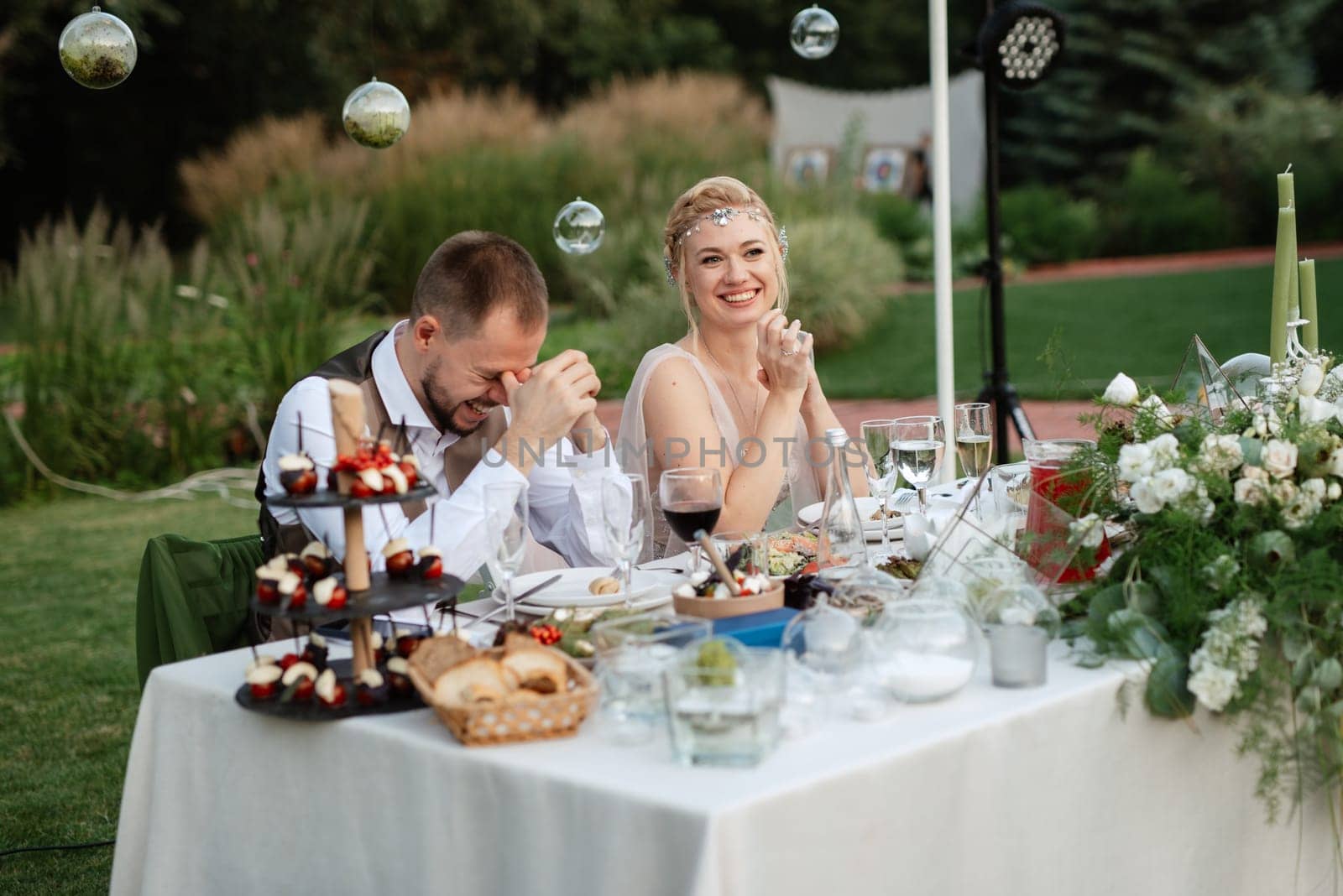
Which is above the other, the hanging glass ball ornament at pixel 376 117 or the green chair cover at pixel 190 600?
the hanging glass ball ornament at pixel 376 117

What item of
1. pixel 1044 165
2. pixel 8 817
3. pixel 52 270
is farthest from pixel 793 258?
pixel 1044 165

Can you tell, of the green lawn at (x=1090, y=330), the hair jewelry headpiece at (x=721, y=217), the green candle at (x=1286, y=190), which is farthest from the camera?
the green lawn at (x=1090, y=330)

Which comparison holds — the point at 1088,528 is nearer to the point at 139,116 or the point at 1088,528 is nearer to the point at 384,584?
the point at 384,584

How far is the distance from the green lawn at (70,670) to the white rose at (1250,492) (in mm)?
2764

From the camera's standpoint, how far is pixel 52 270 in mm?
8195

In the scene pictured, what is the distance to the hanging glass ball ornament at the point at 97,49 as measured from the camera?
11.0 ft

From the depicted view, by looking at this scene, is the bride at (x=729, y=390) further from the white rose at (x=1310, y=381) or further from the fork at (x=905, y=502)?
the white rose at (x=1310, y=381)

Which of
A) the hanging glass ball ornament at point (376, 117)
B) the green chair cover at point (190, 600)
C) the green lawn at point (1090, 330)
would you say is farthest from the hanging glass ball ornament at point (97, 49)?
the green lawn at point (1090, 330)

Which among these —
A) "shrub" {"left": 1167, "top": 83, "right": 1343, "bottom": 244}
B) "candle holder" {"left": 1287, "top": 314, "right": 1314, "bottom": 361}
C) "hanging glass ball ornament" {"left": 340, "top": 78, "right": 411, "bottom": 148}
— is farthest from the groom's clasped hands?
"shrub" {"left": 1167, "top": 83, "right": 1343, "bottom": 244}

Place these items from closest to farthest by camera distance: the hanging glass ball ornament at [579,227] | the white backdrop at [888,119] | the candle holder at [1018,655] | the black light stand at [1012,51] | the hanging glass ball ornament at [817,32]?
the candle holder at [1018,655] → the hanging glass ball ornament at [579,227] → the hanging glass ball ornament at [817,32] → the black light stand at [1012,51] → the white backdrop at [888,119]

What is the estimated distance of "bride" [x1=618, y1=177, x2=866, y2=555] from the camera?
3.31 meters

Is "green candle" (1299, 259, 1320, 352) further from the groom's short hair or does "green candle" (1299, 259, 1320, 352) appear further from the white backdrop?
the white backdrop

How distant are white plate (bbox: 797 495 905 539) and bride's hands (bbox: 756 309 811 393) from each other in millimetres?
312

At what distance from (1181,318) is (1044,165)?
33.7ft
